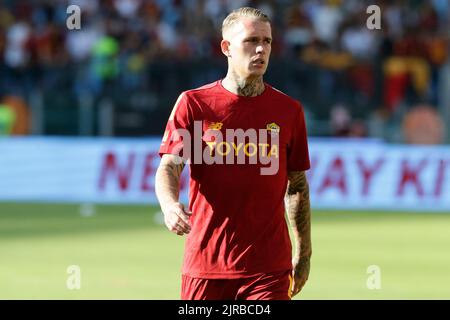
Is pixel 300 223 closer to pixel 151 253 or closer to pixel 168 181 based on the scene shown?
pixel 168 181

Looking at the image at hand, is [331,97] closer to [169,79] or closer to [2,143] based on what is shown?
[169,79]

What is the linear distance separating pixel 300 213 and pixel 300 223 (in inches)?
2.7

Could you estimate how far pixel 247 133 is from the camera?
7.78 meters

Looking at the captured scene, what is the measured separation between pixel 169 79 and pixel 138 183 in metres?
4.75

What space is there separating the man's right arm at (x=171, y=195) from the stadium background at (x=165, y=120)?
757 cm

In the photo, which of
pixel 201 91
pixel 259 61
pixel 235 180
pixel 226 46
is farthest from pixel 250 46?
pixel 235 180

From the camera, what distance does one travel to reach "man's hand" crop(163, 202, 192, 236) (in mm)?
7074

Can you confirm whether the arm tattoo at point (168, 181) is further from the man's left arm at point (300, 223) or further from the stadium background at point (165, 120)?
the stadium background at point (165, 120)

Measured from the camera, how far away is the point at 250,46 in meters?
7.69

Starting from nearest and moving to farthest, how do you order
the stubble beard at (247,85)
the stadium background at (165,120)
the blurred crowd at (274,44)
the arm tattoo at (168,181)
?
1. the arm tattoo at (168,181)
2. the stubble beard at (247,85)
3. the stadium background at (165,120)
4. the blurred crowd at (274,44)

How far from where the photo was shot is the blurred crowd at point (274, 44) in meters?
28.3

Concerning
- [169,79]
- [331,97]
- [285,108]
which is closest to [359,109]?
[331,97]

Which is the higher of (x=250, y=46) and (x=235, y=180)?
(x=250, y=46)

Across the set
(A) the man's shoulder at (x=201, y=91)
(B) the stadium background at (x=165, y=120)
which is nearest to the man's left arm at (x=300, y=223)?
(A) the man's shoulder at (x=201, y=91)
